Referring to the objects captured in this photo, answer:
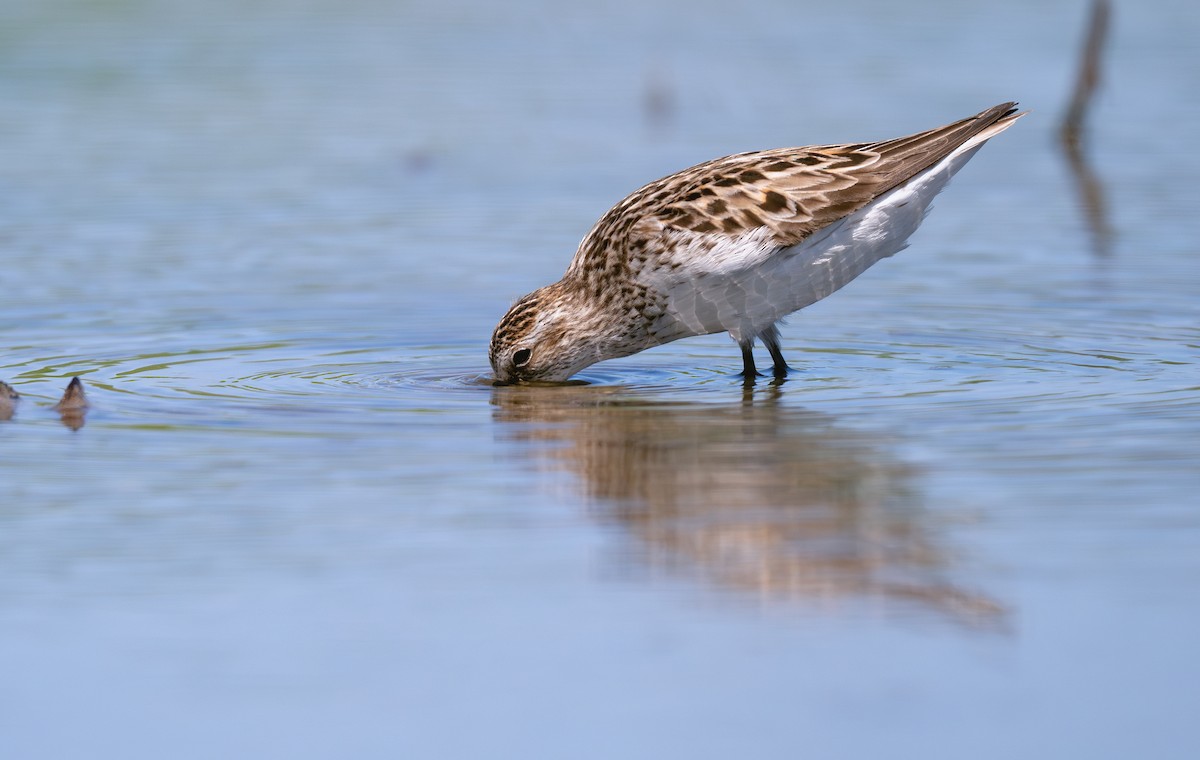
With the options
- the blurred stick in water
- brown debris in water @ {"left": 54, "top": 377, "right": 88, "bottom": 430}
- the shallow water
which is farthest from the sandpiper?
the blurred stick in water

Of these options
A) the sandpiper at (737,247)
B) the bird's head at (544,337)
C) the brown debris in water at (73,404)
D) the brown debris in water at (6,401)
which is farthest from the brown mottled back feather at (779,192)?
the brown debris in water at (6,401)

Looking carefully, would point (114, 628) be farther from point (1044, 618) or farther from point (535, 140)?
point (535, 140)

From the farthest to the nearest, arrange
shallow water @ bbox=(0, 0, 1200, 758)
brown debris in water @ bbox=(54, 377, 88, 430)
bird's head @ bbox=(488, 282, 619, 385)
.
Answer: bird's head @ bbox=(488, 282, 619, 385) < brown debris in water @ bbox=(54, 377, 88, 430) < shallow water @ bbox=(0, 0, 1200, 758)

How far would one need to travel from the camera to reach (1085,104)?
19750 mm

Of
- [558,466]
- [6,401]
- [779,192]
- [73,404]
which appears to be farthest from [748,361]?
[6,401]

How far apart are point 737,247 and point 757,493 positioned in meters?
2.84

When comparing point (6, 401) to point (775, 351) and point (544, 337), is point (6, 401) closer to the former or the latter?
point (544, 337)

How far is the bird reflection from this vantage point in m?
6.65

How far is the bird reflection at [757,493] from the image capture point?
21.8ft

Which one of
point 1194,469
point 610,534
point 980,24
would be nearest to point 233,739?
point 610,534

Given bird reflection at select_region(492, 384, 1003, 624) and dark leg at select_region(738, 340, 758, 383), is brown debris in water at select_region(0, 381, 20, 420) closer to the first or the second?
bird reflection at select_region(492, 384, 1003, 624)

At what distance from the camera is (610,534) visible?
7.39 metres

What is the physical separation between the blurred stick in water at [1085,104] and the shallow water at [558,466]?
233mm

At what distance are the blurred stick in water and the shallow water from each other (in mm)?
→ 233
